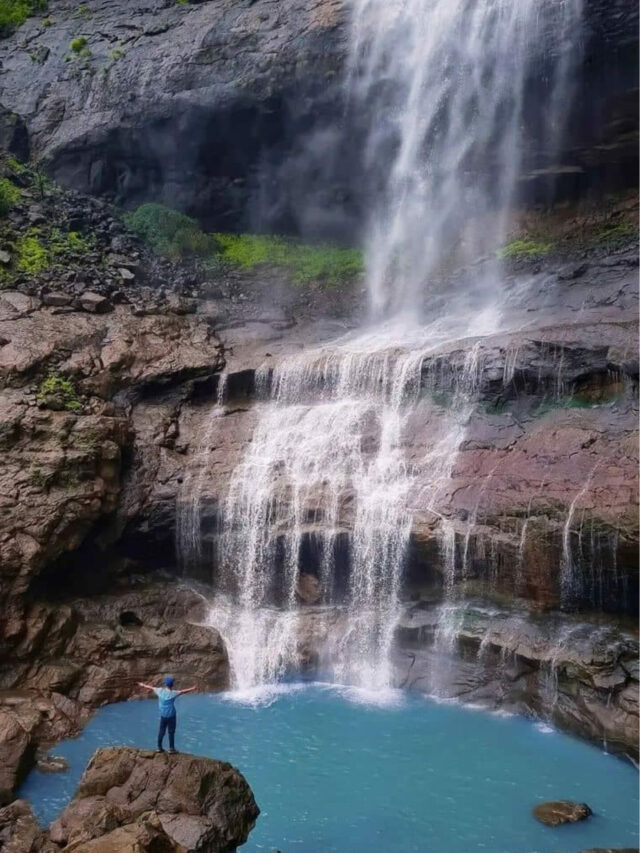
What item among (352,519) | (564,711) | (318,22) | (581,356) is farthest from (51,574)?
(318,22)

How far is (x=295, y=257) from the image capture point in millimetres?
31438

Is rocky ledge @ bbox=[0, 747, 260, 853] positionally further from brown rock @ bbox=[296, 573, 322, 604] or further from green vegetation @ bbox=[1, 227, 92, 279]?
green vegetation @ bbox=[1, 227, 92, 279]

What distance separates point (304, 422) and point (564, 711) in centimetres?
1005

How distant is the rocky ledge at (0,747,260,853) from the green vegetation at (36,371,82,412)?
35.2ft

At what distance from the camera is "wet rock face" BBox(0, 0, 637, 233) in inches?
1115

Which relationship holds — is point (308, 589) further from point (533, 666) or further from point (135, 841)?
point (135, 841)

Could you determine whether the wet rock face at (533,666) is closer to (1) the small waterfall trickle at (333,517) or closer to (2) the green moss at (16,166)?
(1) the small waterfall trickle at (333,517)

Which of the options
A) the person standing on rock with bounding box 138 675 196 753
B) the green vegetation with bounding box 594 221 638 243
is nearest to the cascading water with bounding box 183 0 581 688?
the green vegetation with bounding box 594 221 638 243

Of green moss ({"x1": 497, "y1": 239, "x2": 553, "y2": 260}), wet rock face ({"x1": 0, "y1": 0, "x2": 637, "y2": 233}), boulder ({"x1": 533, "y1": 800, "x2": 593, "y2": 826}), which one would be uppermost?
wet rock face ({"x1": 0, "y1": 0, "x2": 637, "y2": 233})

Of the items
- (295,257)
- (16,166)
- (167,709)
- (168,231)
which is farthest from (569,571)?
(16,166)

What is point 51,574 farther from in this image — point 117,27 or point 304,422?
point 117,27

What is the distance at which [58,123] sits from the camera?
31750 mm

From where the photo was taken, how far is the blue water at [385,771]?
35.7 feet

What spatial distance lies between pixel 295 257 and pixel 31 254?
35.0 feet
